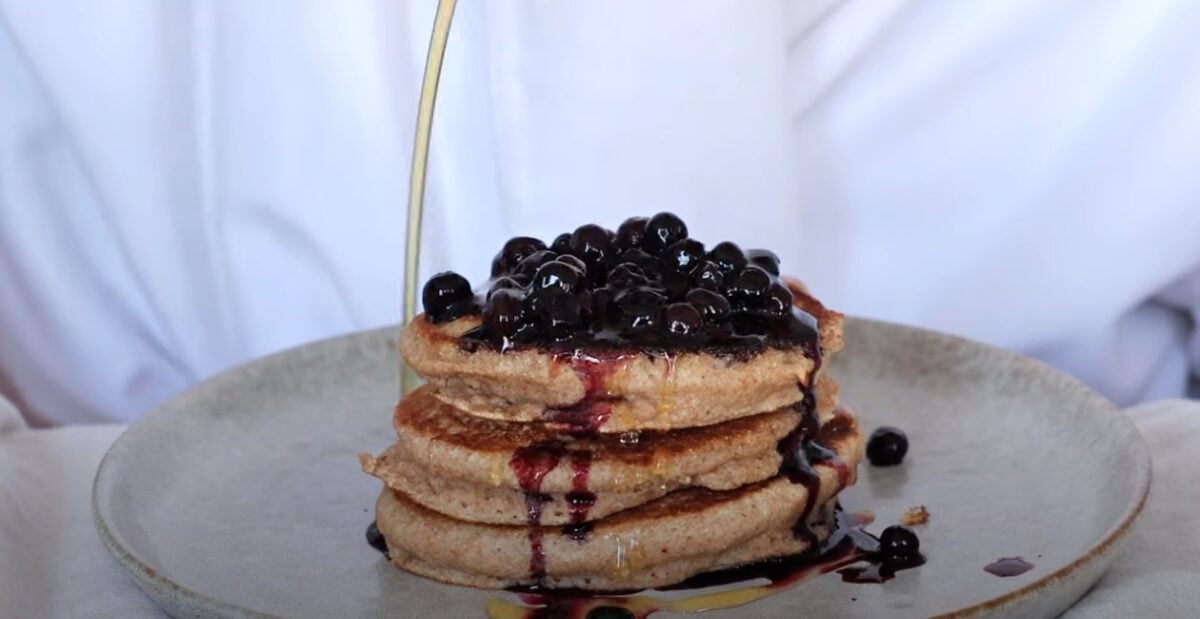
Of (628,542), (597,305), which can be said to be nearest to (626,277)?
(597,305)

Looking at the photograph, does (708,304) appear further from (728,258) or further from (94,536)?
(94,536)

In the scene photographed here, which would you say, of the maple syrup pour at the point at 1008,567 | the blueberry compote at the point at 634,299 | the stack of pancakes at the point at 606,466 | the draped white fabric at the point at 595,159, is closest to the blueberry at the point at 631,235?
the blueberry compote at the point at 634,299

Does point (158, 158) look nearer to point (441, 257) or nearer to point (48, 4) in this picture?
point (48, 4)

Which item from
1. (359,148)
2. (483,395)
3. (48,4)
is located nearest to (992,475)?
(483,395)

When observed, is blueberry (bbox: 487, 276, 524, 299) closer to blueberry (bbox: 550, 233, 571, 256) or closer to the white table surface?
blueberry (bbox: 550, 233, 571, 256)

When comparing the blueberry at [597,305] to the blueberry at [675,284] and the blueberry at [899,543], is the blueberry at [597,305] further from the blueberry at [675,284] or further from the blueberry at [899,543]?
the blueberry at [899,543]

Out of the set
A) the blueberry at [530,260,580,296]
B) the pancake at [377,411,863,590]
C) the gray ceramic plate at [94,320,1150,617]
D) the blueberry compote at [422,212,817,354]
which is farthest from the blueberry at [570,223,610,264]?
the gray ceramic plate at [94,320,1150,617]

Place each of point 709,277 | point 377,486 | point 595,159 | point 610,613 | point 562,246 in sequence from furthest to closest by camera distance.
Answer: point 595,159 → point 377,486 → point 562,246 → point 709,277 → point 610,613
